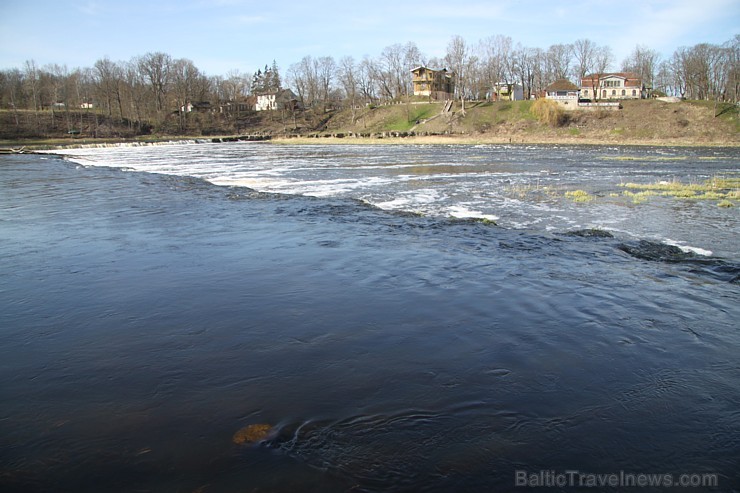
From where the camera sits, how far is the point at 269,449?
5.04m

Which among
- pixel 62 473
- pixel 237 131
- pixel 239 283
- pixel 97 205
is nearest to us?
pixel 62 473

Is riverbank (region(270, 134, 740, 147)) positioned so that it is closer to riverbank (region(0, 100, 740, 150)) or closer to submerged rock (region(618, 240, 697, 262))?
riverbank (region(0, 100, 740, 150))

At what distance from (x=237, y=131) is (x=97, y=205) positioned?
10665cm

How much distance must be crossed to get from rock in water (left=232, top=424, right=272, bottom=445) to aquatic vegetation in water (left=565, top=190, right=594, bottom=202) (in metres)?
19.9

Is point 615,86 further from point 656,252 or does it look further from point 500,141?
point 656,252

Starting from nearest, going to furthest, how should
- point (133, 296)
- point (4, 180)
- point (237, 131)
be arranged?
point (133, 296)
point (4, 180)
point (237, 131)

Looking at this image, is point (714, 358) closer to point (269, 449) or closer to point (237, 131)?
point (269, 449)

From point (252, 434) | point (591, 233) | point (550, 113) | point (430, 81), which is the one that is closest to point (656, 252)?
point (591, 233)

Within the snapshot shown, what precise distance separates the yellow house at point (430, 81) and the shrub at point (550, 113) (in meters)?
46.7

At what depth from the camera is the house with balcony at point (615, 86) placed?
356 ft

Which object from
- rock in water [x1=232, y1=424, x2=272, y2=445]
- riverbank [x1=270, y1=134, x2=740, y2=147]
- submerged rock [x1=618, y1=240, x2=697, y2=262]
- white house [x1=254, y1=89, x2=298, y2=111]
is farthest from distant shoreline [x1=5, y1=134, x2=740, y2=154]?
rock in water [x1=232, y1=424, x2=272, y2=445]

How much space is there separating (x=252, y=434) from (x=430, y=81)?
450 feet

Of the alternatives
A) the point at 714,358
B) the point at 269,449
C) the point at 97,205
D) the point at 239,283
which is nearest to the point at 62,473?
the point at 269,449

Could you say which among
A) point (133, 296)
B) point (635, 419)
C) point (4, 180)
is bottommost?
point (635, 419)
